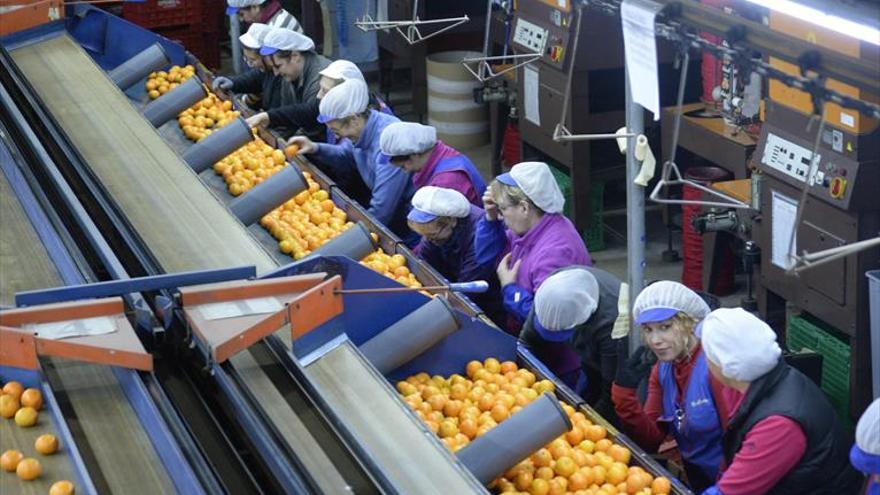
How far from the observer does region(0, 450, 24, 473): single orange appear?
12.5 ft

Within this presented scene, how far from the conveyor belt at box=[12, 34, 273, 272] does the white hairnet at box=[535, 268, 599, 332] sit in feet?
3.70

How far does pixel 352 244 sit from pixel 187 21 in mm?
7814

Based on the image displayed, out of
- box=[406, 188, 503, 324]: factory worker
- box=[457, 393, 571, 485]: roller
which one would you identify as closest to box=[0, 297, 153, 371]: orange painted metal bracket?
box=[457, 393, 571, 485]: roller

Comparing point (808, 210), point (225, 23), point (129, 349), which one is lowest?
point (225, 23)

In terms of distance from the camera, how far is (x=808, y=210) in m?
6.85

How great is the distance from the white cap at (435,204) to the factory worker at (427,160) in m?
0.53

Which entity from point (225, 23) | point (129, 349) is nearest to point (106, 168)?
point (129, 349)

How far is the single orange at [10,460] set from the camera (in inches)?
150

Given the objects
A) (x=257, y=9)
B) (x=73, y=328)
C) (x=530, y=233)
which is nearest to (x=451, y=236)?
(x=530, y=233)

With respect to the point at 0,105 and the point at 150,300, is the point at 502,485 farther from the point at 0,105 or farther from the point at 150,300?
the point at 0,105

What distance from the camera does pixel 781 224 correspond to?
703 cm

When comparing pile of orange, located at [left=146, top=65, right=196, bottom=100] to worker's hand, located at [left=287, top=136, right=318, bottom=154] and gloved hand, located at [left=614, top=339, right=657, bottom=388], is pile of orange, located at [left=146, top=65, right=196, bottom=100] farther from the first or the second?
gloved hand, located at [left=614, top=339, right=657, bottom=388]

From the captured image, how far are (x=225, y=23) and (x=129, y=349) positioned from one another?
11806mm

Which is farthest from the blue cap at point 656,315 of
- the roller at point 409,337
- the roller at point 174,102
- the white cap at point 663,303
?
the roller at point 174,102
